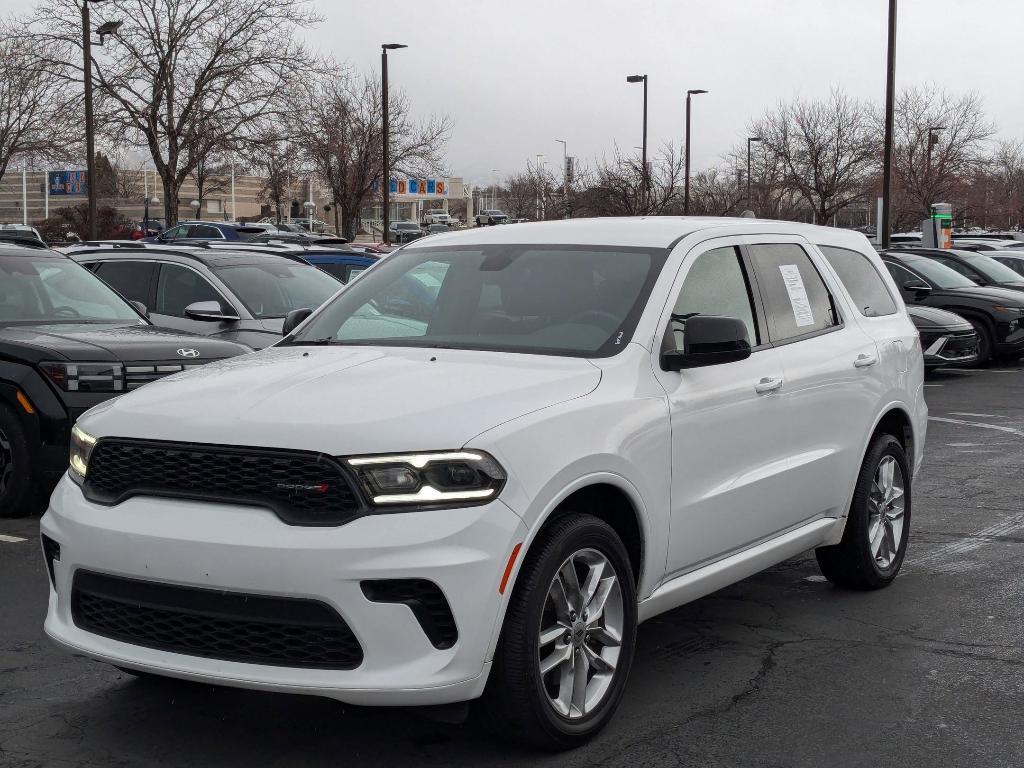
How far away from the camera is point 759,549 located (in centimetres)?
534

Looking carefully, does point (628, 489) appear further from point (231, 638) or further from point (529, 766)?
point (231, 638)

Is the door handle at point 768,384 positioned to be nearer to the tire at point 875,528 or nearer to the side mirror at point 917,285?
the tire at point 875,528

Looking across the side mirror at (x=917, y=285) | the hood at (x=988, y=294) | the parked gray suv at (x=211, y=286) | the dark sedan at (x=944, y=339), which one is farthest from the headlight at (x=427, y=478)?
the hood at (x=988, y=294)

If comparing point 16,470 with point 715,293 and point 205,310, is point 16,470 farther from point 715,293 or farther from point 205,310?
point 715,293

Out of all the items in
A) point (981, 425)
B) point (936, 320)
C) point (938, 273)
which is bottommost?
point (981, 425)

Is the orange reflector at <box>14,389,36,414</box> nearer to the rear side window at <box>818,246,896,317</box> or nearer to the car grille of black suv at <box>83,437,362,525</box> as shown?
the car grille of black suv at <box>83,437,362,525</box>

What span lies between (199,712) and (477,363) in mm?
1570

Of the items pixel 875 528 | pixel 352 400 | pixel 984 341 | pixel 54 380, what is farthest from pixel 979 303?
pixel 352 400

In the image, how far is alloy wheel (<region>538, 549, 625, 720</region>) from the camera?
4.17 metres

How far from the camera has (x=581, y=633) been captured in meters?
4.27

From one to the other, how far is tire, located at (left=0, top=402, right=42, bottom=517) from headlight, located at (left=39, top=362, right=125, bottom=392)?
0.35 m

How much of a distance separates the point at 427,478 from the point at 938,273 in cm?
1735

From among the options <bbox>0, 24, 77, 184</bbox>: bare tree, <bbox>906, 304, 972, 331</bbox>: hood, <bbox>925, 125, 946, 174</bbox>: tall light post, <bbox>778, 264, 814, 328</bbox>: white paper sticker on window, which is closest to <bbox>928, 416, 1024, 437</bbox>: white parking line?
<bbox>906, 304, 972, 331</bbox>: hood

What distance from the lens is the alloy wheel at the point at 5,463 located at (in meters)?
8.02
